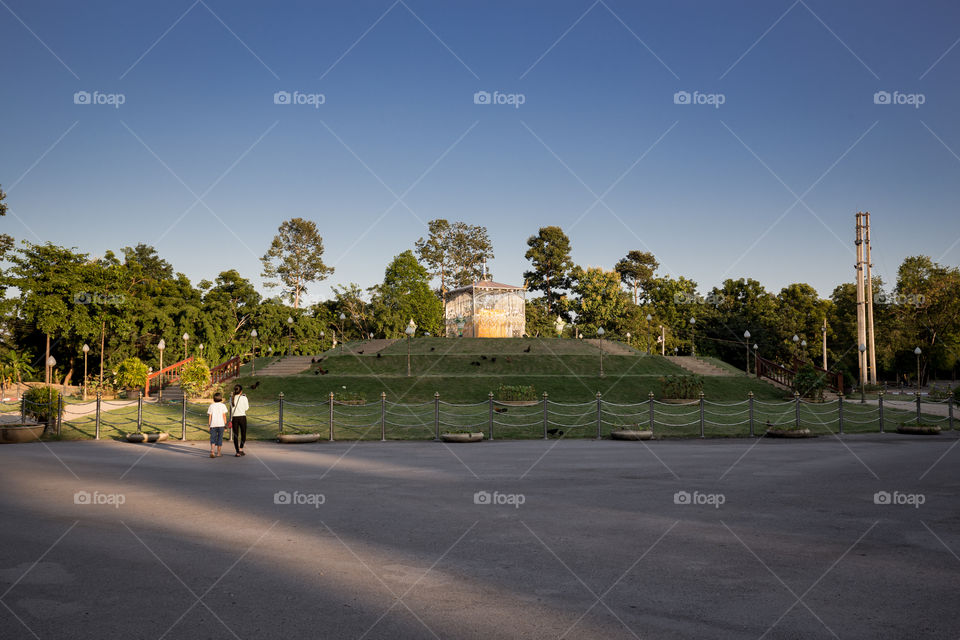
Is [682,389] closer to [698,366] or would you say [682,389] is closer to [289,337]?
[698,366]

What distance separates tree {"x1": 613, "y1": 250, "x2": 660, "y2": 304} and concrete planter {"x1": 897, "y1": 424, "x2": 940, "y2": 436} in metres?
68.5

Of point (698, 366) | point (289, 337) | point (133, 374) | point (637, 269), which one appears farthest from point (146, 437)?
point (637, 269)

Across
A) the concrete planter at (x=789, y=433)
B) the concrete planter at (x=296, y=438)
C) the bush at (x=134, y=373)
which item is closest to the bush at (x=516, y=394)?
the concrete planter at (x=789, y=433)

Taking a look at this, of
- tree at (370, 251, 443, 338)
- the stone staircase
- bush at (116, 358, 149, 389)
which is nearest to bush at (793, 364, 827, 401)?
the stone staircase

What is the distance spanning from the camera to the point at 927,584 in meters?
5.29

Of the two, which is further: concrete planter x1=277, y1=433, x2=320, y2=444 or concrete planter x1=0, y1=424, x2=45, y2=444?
concrete planter x1=0, y1=424, x2=45, y2=444

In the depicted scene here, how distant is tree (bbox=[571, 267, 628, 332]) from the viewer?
2473 inches

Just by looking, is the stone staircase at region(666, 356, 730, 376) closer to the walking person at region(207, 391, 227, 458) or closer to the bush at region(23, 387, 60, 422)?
the walking person at region(207, 391, 227, 458)

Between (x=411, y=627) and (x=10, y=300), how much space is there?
4069 cm

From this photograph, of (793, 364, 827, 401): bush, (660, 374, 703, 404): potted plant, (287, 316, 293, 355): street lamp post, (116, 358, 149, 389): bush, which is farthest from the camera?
(287, 316, 293, 355): street lamp post

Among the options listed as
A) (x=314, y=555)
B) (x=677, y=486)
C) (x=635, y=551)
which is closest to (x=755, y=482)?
(x=677, y=486)

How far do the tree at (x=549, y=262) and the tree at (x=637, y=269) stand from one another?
13.4 m

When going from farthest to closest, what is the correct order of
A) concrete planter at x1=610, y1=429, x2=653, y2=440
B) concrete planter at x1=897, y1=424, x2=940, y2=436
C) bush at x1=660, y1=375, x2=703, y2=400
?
bush at x1=660, y1=375, x2=703, y2=400 < concrete planter at x1=897, y1=424, x2=940, y2=436 < concrete planter at x1=610, y1=429, x2=653, y2=440

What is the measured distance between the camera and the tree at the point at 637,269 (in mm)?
87000
